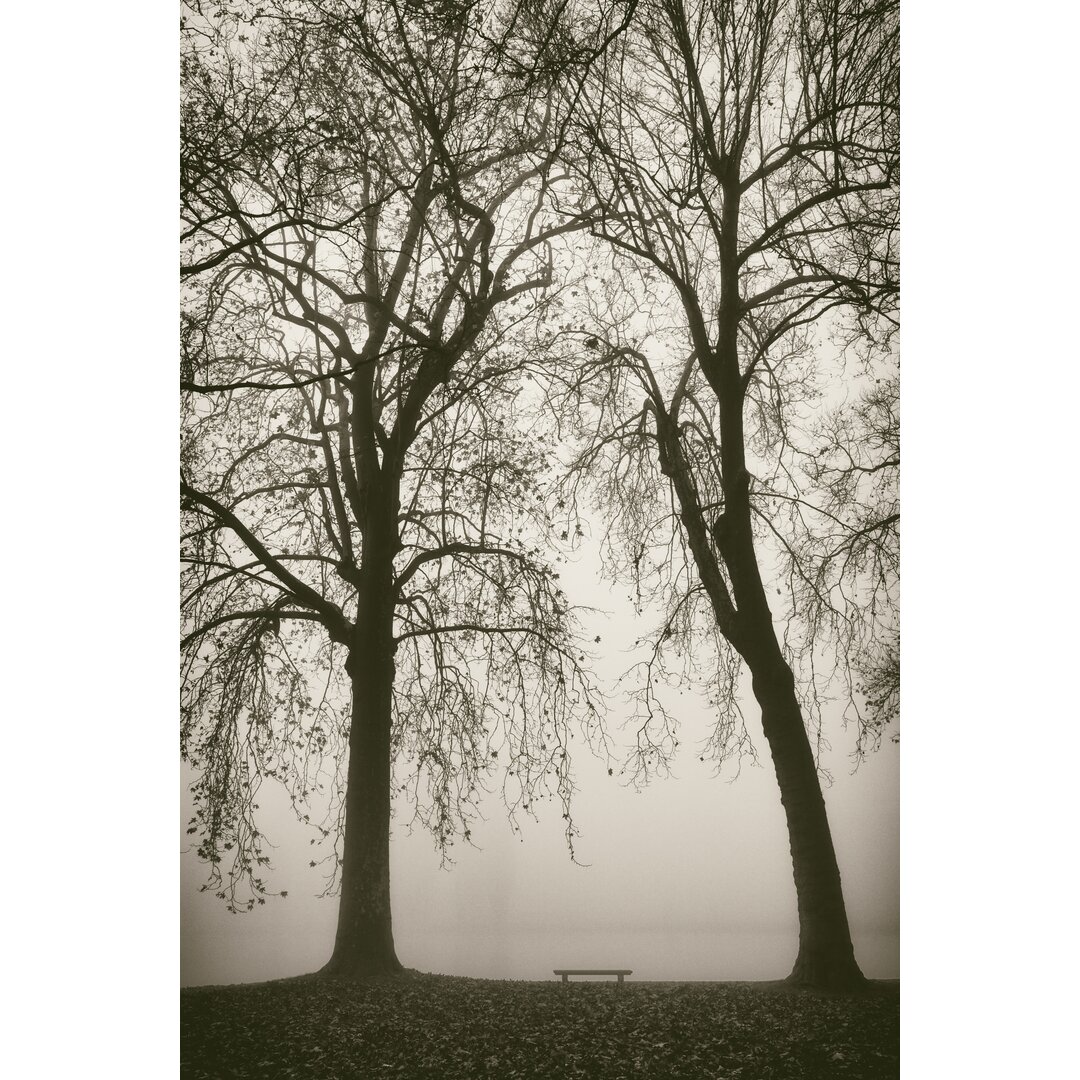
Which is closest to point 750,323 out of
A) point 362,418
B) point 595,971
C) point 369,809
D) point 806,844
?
point 362,418

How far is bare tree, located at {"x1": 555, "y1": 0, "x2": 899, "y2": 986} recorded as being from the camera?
12.4 feet

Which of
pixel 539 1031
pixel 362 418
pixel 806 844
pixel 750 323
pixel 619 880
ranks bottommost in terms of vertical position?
pixel 539 1031

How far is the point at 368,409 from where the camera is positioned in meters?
3.97

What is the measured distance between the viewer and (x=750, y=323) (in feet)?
12.8

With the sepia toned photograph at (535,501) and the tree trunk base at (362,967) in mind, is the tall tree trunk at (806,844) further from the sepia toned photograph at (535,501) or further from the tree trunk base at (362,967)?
the tree trunk base at (362,967)

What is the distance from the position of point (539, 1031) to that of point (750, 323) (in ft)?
10.1

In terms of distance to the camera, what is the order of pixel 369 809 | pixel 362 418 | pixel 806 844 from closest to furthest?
pixel 806 844
pixel 369 809
pixel 362 418

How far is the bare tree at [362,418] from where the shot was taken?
150 inches

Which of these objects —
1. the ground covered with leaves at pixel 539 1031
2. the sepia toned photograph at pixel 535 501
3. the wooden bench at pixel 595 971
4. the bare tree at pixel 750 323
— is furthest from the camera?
the bare tree at pixel 750 323

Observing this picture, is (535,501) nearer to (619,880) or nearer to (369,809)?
(369,809)

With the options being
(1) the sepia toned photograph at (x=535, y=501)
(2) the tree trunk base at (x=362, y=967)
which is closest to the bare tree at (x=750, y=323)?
(1) the sepia toned photograph at (x=535, y=501)

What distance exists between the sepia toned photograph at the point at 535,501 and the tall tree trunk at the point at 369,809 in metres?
0.01
